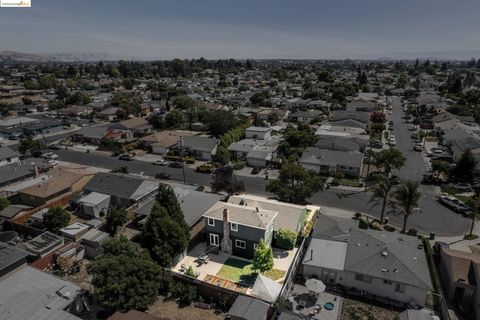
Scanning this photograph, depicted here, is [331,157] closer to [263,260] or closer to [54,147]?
[263,260]

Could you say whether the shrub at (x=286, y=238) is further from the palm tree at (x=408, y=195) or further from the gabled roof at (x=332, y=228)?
the palm tree at (x=408, y=195)

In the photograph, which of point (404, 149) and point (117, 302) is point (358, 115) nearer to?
point (404, 149)

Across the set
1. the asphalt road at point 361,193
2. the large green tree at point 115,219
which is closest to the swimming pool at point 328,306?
the asphalt road at point 361,193

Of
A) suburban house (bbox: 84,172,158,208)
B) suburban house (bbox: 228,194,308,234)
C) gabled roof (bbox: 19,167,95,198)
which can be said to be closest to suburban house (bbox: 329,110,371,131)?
suburban house (bbox: 228,194,308,234)

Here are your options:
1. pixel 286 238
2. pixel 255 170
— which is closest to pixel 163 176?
pixel 255 170

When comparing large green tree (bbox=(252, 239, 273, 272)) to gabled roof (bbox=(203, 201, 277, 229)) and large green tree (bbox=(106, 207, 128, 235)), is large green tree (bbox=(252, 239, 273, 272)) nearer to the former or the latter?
gabled roof (bbox=(203, 201, 277, 229))

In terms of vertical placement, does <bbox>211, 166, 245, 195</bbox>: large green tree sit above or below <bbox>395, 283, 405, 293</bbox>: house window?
above
